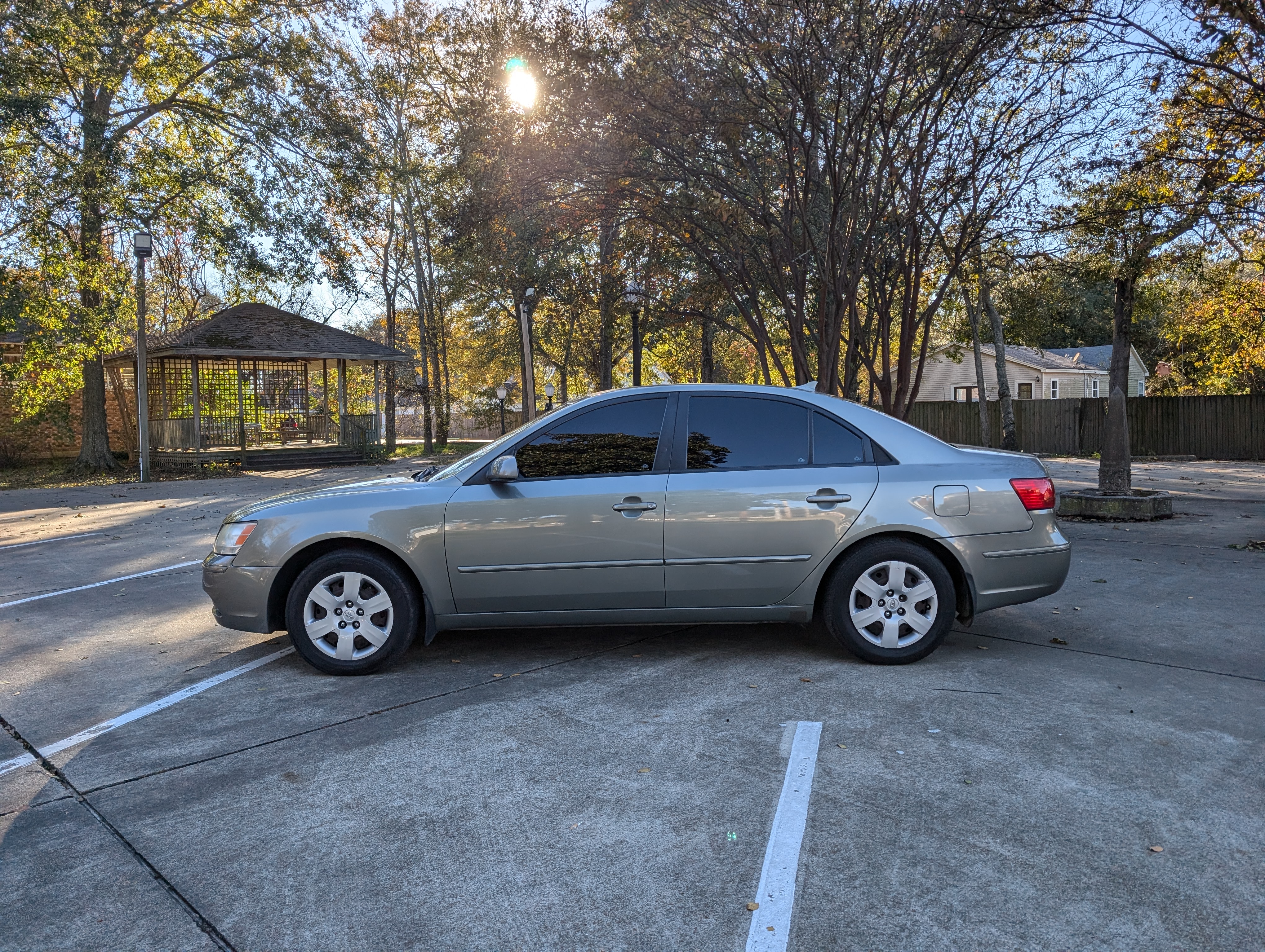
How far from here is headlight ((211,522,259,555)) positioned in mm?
5066

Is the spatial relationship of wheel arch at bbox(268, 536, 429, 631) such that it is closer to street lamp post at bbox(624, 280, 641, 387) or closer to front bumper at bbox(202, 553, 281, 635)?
front bumper at bbox(202, 553, 281, 635)

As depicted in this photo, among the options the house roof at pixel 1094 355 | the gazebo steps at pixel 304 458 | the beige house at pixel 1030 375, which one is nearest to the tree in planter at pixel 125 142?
the gazebo steps at pixel 304 458

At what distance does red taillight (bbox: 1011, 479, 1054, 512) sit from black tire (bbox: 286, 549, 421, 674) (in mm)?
3512

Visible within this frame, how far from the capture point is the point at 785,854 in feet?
9.60

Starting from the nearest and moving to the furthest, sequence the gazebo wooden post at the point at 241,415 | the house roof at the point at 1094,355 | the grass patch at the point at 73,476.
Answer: the grass patch at the point at 73,476
the gazebo wooden post at the point at 241,415
the house roof at the point at 1094,355

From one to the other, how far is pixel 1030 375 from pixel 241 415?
35720 millimetres

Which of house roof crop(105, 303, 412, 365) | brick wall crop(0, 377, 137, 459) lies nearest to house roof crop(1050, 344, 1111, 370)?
house roof crop(105, 303, 412, 365)

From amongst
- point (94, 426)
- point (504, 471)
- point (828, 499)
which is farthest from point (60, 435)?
point (828, 499)

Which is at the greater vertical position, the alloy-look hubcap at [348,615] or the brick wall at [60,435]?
the brick wall at [60,435]

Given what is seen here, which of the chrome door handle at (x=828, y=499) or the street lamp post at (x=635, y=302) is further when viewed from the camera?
the street lamp post at (x=635, y=302)

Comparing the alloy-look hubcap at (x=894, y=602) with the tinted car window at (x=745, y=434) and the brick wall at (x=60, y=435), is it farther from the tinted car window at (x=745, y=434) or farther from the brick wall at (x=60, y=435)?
the brick wall at (x=60, y=435)

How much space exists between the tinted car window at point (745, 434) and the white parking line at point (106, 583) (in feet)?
19.2

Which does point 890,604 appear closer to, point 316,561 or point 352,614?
point 352,614

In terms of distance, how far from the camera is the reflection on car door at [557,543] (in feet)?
16.3
